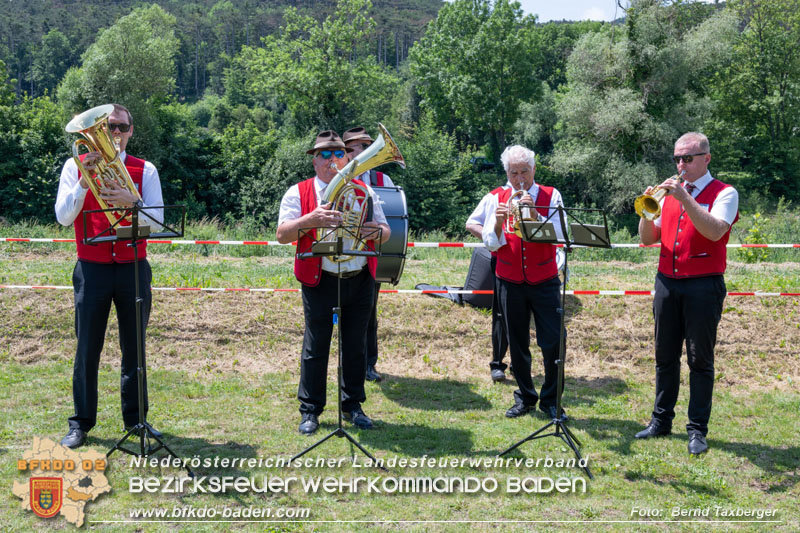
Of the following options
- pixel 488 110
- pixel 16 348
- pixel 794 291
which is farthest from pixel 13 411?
pixel 488 110

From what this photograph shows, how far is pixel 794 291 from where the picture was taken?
9.37m

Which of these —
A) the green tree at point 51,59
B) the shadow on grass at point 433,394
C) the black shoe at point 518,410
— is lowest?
the shadow on grass at point 433,394

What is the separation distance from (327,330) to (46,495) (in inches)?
84.7

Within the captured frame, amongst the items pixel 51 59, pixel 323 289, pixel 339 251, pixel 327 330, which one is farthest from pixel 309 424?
pixel 51 59

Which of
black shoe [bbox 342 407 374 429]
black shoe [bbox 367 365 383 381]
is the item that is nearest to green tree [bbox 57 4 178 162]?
black shoe [bbox 367 365 383 381]

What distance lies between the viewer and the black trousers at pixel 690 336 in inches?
197

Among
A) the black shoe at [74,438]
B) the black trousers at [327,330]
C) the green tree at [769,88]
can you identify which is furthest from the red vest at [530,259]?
the green tree at [769,88]

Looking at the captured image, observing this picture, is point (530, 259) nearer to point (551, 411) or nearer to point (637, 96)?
point (551, 411)

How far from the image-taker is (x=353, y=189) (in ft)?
16.0

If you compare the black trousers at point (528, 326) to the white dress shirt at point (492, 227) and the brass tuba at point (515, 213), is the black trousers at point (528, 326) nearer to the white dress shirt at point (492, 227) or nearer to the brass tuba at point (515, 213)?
the white dress shirt at point (492, 227)

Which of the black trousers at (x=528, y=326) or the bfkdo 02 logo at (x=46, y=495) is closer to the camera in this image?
the bfkdo 02 logo at (x=46, y=495)

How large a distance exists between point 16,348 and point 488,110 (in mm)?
47604

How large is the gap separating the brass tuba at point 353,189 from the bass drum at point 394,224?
1.29 m

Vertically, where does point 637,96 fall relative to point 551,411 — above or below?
above
